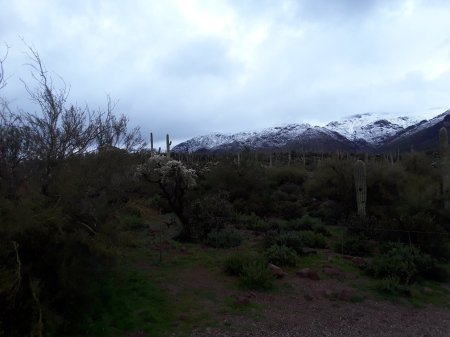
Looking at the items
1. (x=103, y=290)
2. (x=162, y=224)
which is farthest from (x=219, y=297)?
(x=162, y=224)

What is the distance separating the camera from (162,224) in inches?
668

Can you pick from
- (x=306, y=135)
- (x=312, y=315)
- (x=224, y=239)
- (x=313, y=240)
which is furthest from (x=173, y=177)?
(x=306, y=135)

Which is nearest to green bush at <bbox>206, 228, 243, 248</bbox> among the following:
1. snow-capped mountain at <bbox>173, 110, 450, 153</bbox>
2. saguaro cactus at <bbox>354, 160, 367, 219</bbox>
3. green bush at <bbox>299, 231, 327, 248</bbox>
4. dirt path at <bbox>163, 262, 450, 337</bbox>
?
green bush at <bbox>299, 231, 327, 248</bbox>

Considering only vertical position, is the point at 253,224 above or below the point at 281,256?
above

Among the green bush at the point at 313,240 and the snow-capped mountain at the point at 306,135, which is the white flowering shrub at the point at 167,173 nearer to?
the green bush at the point at 313,240

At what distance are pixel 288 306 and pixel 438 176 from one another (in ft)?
57.7

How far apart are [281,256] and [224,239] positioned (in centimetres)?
234

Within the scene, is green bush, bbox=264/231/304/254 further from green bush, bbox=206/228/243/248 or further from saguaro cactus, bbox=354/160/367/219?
saguaro cactus, bbox=354/160/367/219

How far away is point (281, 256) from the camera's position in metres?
12.2

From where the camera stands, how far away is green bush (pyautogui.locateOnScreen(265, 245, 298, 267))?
12.1 m

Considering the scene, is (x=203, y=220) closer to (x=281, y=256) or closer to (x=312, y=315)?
(x=281, y=256)

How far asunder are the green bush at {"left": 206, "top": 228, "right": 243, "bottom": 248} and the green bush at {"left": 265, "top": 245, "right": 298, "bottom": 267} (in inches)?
69.2

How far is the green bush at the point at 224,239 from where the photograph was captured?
14.0m

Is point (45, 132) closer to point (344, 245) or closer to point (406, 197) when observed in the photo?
point (344, 245)
